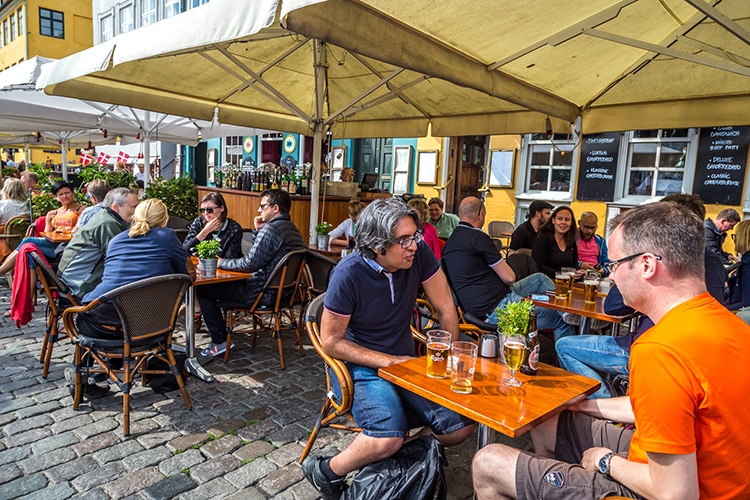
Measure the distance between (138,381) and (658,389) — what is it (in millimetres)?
3622

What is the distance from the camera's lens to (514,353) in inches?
77.3

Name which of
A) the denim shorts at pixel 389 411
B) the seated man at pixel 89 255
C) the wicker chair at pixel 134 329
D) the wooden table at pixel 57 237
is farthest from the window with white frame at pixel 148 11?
the denim shorts at pixel 389 411

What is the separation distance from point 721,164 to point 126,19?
2132cm

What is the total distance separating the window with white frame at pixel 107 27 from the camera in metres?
20.9

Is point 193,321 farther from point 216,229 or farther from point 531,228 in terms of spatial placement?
point 531,228

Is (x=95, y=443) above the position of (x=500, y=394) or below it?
below

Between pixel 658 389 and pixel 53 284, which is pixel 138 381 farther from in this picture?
pixel 658 389

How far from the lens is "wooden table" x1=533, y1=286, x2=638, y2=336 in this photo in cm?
315

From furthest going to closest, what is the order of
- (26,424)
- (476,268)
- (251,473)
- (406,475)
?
(476,268) < (26,424) < (251,473) < (406,475)

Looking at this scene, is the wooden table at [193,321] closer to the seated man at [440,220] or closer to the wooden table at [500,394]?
the wooden table at [500,394]

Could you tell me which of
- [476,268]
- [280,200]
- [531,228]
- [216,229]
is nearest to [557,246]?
[531,228]

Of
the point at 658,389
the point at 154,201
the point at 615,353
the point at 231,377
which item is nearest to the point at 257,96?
the point at 154,201

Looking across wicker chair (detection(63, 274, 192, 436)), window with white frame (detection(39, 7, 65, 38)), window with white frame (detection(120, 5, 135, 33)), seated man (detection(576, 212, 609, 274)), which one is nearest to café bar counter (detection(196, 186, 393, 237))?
seated man (detection(576, 212, 609, 274))

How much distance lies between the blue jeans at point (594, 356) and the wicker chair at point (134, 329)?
2560 mm
